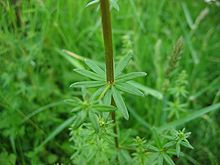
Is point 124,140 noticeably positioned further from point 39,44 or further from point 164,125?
point 39,44

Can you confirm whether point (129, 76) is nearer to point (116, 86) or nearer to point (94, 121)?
point (116, 86)

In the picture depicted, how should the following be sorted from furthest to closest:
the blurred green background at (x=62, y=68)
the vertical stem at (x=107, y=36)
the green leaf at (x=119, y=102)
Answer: the blurred green background at (x=62, y=68) < the green leaf at (x=119, y=102) < the vertical stem at (x=107, y=36)

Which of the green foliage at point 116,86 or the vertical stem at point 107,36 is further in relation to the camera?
the green foliage at point 116,86

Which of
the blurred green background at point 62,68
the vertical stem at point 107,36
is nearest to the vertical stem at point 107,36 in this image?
the vertical stem at point 107,36

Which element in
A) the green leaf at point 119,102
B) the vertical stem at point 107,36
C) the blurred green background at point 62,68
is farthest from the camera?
the blurred green background at point 62,68

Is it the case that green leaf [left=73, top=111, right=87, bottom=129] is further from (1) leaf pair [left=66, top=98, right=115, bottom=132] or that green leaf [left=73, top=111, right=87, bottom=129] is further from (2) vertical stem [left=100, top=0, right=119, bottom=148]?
(2) vertical stem [left=100, top=0, right=119, bottom=148]

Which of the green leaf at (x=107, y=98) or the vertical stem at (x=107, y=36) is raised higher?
the vertical stem at (x=107, y=36)

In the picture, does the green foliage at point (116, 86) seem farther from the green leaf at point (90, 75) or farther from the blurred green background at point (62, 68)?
the blurred green background at point (62, 68)

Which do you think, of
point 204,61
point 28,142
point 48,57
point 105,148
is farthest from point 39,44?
point 204,61

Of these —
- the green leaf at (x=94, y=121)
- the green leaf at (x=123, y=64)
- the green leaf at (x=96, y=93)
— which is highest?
the green leaf at (x=123, y=64)

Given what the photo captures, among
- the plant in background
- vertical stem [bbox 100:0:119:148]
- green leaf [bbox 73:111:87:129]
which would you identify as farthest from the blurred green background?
vertical stem [bbox 100:0:119:148]
